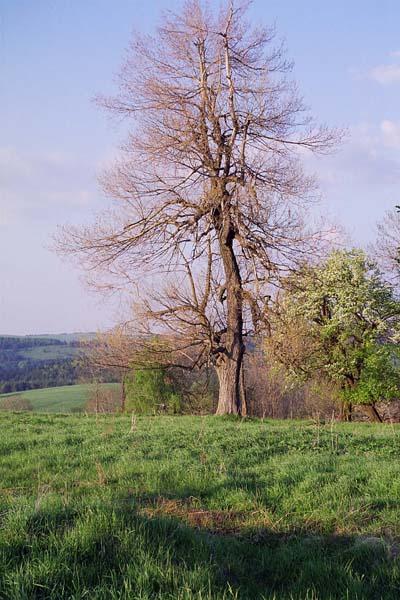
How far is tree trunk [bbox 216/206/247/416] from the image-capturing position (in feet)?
58.7

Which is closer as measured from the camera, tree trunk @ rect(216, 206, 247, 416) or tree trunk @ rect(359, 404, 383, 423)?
tree trunk @ rect(216, 206, 247, 416)

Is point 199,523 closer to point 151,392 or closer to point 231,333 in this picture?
point 231,333

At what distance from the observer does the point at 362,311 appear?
28.6 meters

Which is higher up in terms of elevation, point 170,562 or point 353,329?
point 353,329

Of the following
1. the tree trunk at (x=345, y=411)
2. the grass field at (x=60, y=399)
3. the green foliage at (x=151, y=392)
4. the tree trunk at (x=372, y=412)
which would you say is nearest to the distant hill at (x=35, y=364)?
the grass field at (x=60, y=399)

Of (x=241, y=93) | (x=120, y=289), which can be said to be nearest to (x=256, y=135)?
A: (x=241, y=93)

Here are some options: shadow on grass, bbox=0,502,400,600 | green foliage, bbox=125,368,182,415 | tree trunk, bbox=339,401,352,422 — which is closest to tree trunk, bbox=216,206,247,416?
shadow on grass, bbox=0,502,400,600

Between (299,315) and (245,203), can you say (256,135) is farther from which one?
(299,315)

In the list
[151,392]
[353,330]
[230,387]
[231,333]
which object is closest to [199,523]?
[231,333]

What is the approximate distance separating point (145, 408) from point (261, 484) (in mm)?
36677

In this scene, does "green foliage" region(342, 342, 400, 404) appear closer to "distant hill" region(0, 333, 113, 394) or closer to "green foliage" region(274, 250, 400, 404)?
"green foliage" region(274, 250, 400, 404)

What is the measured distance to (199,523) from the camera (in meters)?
5.06

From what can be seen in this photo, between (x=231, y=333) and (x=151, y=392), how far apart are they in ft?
84.2

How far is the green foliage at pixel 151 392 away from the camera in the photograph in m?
41.4
